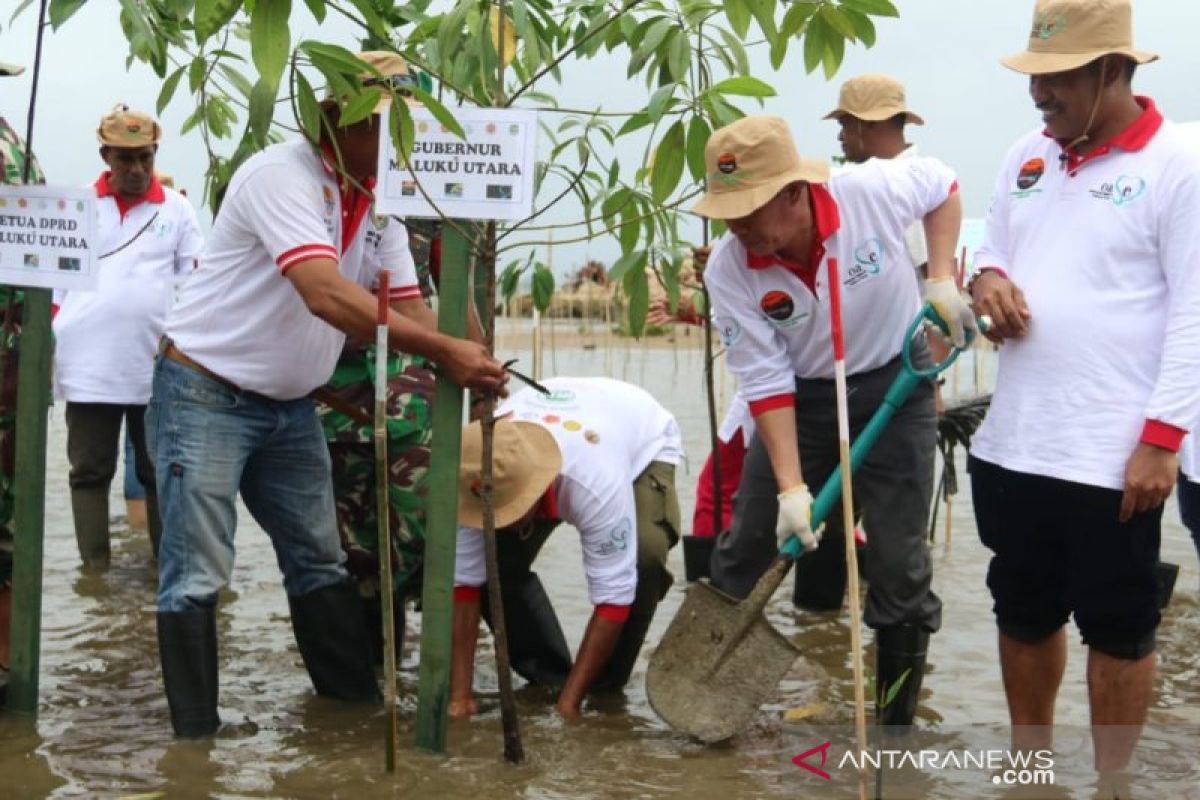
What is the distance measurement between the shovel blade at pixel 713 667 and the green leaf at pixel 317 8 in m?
1.99

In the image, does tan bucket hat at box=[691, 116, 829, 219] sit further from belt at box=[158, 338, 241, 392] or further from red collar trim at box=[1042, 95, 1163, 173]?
belt at box=[158, 338, 241, 392]

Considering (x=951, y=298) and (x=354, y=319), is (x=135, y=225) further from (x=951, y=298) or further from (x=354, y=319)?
(x=951, y=298)

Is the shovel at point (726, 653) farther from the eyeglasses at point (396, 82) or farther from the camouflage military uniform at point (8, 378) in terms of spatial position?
the camouflage military uniform at point (8, 378)

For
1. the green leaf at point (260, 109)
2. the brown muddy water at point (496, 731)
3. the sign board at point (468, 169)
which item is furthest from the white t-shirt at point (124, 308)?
the green leaf at point (260, 109)

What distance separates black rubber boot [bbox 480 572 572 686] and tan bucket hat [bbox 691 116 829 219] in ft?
5.39

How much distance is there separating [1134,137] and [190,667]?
2699 millimetres

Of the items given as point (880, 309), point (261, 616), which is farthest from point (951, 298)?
point (261, 616)

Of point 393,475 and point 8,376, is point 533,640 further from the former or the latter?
point 8,376

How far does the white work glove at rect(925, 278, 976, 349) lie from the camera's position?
13.0ft

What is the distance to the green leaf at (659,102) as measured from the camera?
12.0 feet

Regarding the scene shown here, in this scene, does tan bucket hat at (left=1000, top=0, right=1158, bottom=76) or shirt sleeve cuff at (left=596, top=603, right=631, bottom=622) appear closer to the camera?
tan bucket hat at (left=1000, top=0, right=1158, bottom=76)

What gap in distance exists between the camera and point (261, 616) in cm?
618

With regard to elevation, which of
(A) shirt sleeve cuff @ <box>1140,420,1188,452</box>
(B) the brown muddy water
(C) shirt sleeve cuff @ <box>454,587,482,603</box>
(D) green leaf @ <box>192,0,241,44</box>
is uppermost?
(D) green leaf @ <box>192,0,241,44</box>

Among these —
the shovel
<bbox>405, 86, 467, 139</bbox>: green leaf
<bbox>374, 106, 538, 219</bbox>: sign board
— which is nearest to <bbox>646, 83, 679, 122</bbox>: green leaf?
<bbox>374, 106, 538, 219</bbox>: sign board
